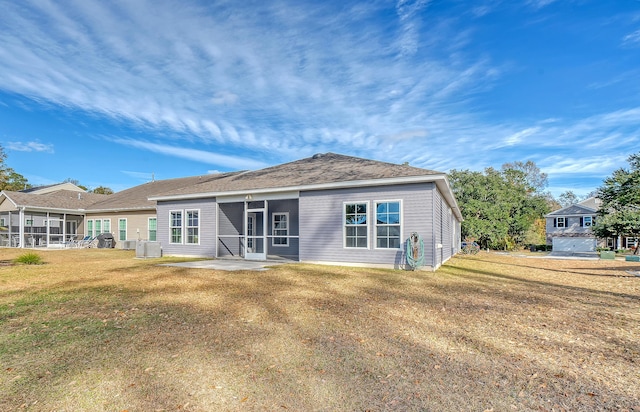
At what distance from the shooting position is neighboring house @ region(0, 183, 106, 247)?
22.1m

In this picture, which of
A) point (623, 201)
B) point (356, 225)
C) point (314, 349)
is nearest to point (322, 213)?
point (356, 225)

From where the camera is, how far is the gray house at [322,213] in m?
10.8

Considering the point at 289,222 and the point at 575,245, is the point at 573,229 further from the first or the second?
the point at 289,222

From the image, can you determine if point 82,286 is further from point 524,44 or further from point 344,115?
point 344,115

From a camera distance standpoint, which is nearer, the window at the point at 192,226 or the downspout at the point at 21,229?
the window at the point at 192,226

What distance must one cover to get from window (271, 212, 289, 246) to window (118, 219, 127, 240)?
39.9 ft

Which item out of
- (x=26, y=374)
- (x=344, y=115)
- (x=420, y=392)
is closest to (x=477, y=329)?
(x=420, y=392)

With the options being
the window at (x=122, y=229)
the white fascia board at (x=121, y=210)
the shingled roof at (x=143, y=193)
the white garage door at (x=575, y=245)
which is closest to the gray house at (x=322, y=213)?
the white fascia board at (x=121, y=210)

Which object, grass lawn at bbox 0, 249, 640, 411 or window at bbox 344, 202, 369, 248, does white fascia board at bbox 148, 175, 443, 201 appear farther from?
grass lawn at bbox 0, 249, 640, 411

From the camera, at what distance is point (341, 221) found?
11.8 m

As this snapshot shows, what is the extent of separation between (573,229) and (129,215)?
42.5 metres

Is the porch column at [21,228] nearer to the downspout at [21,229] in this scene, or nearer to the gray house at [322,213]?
the downspout at [21,229]

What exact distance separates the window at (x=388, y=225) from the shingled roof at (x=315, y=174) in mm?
1049

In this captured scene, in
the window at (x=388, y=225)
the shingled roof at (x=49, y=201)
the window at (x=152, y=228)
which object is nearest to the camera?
the window at (x=388, y=225)
